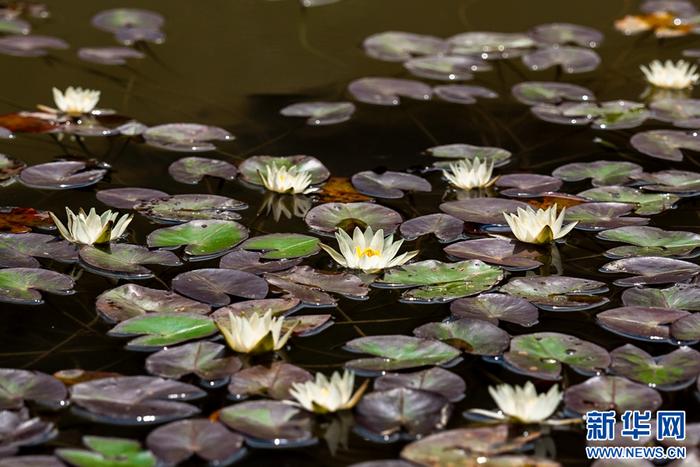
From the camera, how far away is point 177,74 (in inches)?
158

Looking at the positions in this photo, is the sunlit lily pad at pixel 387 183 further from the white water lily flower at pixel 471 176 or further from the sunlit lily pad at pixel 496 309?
the sunlit lily pad at pixel 496 309

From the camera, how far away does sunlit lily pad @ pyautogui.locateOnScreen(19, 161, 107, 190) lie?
9.91ft

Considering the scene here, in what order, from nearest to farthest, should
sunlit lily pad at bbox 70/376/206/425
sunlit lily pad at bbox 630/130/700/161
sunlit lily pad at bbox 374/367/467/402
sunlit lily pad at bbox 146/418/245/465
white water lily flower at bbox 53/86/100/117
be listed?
sunlit lily pad at bbox 146/418/245/465, sunlit lily pad at bbox 70/376/206/425, sunlit lily pad at bbox 374/367/467/402, sunlit lily pad at bbox 630/130/700/161, white water lily flower at bbox 53/86/100/117

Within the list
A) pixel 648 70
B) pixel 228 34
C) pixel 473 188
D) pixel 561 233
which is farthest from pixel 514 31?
pixel 561 233

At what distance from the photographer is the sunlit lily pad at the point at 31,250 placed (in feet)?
8.32

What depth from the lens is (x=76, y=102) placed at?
11.5ft

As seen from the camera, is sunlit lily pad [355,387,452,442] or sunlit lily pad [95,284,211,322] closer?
sunlit lily pad [355,387,452,442]

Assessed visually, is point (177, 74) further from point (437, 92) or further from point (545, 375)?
point (545, 375)

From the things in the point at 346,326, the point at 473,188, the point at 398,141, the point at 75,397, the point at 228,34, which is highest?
the point at 228,34

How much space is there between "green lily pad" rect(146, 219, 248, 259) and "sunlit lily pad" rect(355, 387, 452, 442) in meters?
0.76

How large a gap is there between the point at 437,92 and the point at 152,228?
4.77ft

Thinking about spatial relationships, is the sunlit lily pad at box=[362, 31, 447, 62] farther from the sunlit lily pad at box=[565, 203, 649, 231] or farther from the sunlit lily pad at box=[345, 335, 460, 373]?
the sunlit lily pad at box=[345, 335, 460, 373]

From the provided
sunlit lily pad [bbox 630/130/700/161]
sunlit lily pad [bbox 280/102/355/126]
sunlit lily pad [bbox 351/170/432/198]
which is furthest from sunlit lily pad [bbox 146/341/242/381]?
sunlit lily pad [bbox 630/130/700/161]

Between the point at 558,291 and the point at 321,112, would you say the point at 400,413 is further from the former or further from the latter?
the point at 321,112
